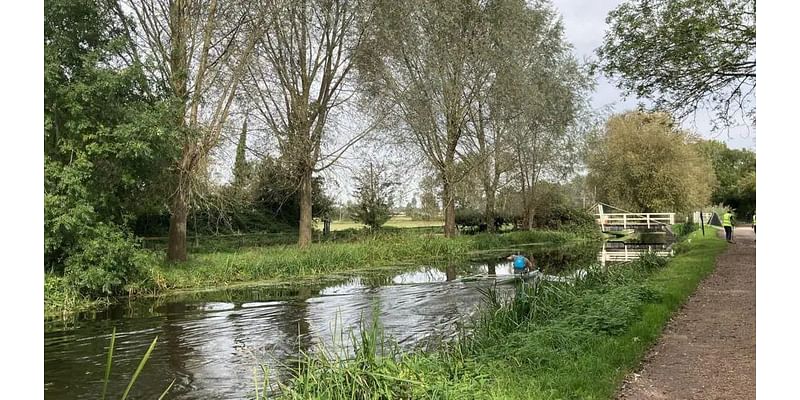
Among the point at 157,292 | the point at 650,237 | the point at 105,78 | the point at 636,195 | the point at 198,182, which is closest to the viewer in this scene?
the point at 105,78

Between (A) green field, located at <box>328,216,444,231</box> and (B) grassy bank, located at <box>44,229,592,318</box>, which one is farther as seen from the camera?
(A) green field, located at <box>328,216,444,231</box>

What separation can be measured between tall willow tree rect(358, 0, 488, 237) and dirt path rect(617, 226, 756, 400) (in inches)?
562

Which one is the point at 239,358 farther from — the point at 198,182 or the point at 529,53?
the point at 529,53

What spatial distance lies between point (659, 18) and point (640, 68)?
1274 mm

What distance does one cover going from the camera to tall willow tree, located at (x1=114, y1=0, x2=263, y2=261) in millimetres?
15008

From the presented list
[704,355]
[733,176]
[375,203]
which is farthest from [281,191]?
[733,176]

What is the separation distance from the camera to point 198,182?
1538cm

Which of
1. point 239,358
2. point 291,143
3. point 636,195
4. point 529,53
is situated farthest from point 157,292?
point 636,195

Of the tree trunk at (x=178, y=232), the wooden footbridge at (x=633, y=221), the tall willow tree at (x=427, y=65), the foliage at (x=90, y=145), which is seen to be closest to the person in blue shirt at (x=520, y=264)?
the foliage at (x=90, y=145)

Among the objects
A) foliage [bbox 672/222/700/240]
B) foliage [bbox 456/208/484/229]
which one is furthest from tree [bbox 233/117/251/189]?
foliage [bbox 672/222/700/240]

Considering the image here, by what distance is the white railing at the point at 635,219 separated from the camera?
34.4 meters

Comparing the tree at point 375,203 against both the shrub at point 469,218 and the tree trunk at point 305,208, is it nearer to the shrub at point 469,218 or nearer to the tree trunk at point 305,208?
the shrub at point 469,218

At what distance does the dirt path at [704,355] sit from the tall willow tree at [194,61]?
11590 millimetres

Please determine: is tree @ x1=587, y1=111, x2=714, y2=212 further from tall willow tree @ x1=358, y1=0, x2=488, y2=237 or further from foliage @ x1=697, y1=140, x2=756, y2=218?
tall willow tree @ x1=358, y1=0, x2=488, y2=237
